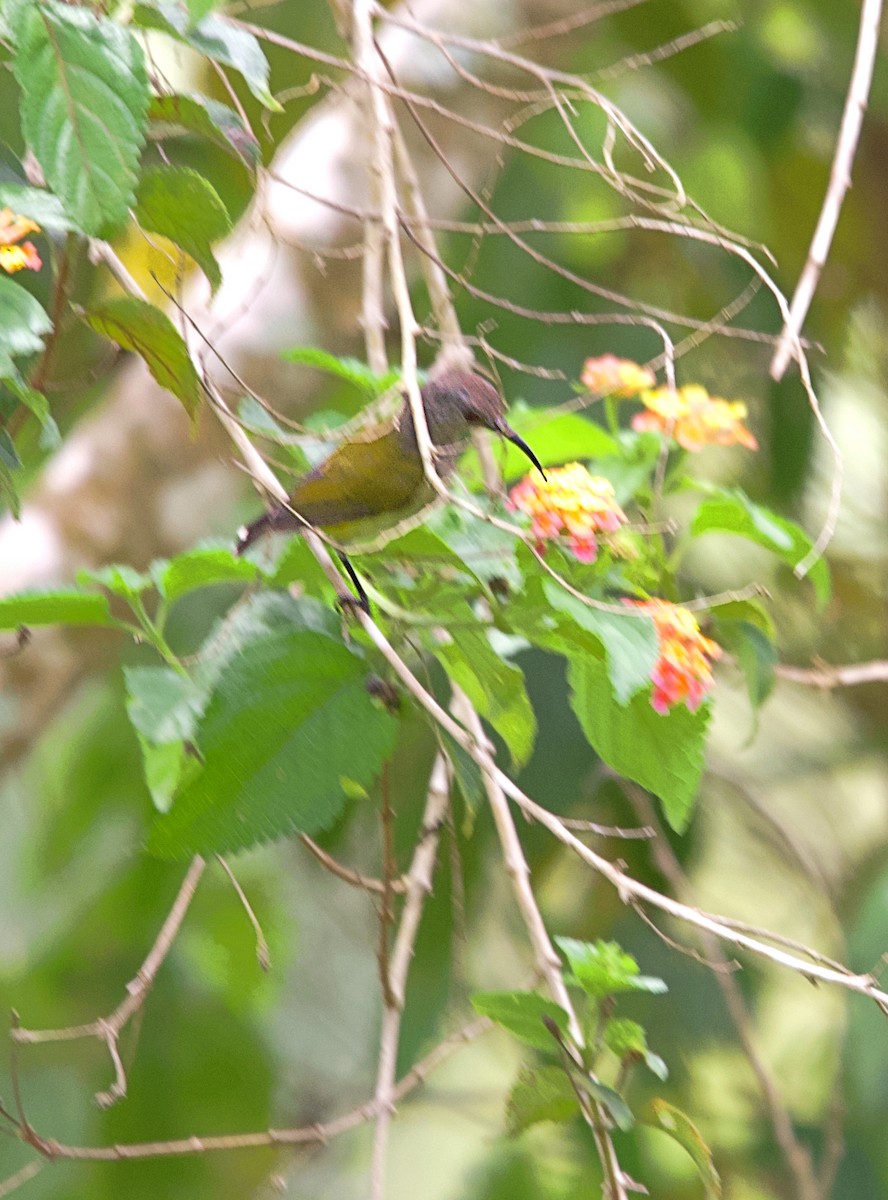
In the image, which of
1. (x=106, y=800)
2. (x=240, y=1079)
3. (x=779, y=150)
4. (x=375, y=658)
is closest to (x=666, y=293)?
(x=779, y=150)

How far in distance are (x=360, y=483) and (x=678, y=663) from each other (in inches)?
6.9

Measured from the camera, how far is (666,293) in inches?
69.4

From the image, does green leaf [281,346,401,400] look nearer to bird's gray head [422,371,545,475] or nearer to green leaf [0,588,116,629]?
bird's gray head [422,371,545,475]

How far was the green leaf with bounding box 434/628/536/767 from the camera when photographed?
0.63m

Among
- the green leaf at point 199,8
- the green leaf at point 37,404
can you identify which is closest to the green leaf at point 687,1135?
the green leaf at point 37,404

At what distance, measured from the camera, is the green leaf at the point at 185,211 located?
66 cm

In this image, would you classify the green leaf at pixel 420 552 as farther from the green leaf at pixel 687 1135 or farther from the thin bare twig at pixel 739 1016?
the thin bare twig at pixel 739 1016

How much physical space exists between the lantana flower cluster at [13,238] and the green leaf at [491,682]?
0.27 metres

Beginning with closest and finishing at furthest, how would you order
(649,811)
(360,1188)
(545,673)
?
(545,673) < (649,811) < (360,1188)

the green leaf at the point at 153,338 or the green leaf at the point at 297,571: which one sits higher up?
the green leaf at the point at 153,338

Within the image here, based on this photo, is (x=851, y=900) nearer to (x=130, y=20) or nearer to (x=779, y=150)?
(x=779, y=150)

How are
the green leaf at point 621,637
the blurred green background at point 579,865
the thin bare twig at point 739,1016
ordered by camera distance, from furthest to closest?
the blurred green background at point 579,865 < the thin bare twig at point 739,1016 < the green leaf at point 621,637

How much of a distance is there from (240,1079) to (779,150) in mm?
1288

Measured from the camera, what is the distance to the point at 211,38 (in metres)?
0.67
